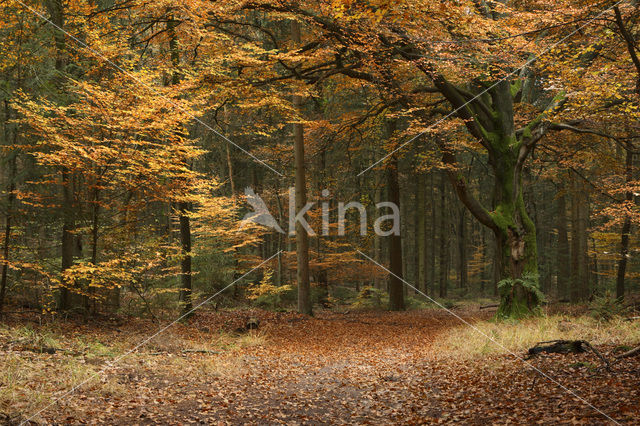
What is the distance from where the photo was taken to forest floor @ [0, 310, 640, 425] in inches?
187

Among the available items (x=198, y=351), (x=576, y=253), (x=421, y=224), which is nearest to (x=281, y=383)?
(x=198, y=351)

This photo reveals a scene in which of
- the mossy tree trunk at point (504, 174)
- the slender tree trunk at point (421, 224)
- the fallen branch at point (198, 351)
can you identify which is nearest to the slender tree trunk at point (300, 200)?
the mossy tree trunk at point (504, 174)

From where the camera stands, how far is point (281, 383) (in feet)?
23.2

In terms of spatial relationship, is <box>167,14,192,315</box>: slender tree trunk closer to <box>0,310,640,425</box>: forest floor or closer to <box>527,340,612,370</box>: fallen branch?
<box>0,310,640,425</box>: forest floor

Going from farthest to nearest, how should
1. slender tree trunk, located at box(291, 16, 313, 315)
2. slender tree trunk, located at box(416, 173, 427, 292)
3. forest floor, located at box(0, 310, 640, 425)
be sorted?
1. slender tree trunk, located at box(416, 173, 427, 292)
2. slender tree trunk, located at box(291, 16, 313, 315)
3. forest floor, located at box(0, 310, 640, 425)

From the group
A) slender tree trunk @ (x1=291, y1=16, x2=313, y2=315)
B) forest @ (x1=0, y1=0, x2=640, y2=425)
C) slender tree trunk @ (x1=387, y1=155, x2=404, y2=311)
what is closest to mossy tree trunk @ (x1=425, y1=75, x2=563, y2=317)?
forest @ (x1=0, y1=0, x2=640, y2=425)

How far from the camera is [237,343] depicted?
33.3 feet

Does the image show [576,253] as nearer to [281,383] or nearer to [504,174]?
[504,174]

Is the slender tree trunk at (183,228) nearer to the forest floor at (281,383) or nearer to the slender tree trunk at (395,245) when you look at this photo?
the forest floor at (281,383)

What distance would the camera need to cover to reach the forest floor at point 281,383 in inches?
187

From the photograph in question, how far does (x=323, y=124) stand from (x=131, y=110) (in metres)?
6.84

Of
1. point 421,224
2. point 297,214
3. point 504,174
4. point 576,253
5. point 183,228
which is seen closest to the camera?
point 504,174

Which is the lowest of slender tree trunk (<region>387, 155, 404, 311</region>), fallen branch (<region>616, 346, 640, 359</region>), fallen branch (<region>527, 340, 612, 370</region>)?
fallen branch (<region>527, 340, 612, 370</region>)

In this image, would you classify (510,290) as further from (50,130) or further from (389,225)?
(50,130)
